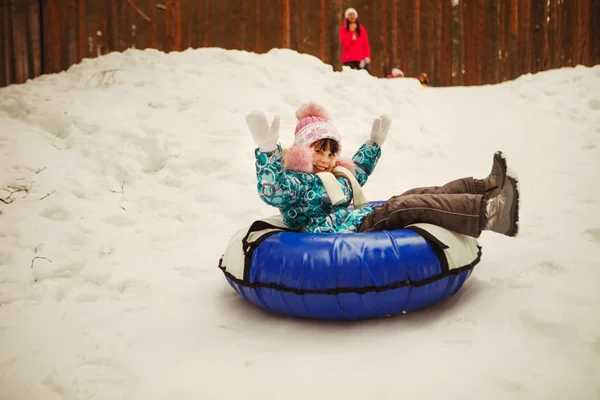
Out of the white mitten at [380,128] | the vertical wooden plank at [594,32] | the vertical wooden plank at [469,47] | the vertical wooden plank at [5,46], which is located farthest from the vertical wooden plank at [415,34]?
the vertical wooden plank at [5,46]

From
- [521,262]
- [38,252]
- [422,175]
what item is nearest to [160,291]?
[38,252]

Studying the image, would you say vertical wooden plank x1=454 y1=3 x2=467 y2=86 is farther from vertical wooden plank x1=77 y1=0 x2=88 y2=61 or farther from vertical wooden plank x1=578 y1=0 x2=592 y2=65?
vertical wooden plank x1=77 y1=0 x2=88 y2=61

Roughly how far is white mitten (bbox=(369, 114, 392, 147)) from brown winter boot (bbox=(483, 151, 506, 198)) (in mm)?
797

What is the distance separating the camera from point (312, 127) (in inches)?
105

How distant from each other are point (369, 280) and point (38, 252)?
7.22 feet

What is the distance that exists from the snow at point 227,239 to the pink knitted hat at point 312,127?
1.03 meters

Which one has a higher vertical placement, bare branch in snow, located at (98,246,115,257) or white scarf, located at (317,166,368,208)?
white scarf, located at (317,166,368,208)

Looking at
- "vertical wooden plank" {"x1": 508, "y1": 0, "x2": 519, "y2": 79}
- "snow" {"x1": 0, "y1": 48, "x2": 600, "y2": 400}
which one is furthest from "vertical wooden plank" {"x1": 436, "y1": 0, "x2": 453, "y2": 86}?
"snow" {"x1": 0, "y1": 48, "x2": 600, "y2": 400}

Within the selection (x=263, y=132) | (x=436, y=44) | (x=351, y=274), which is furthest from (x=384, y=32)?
(x=351, y=274)

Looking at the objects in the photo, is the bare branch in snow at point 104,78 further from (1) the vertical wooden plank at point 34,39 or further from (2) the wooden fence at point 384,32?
(1) the vertical wooden plank at point 34,39

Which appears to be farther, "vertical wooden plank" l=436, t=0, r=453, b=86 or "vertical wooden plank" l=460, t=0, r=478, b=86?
"vertical wooden plank" l=460, t=0, r=478, b=86

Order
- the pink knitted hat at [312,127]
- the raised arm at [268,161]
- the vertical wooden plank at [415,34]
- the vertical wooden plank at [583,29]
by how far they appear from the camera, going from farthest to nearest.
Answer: the vertical wooden plank at [583,29] → the vertical wooden plank at [415,34] → the pink knitted hat at [312,127] → the raised arm at [268,161]

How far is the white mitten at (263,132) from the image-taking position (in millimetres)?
2137

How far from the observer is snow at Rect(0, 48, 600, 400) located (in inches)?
69.4
